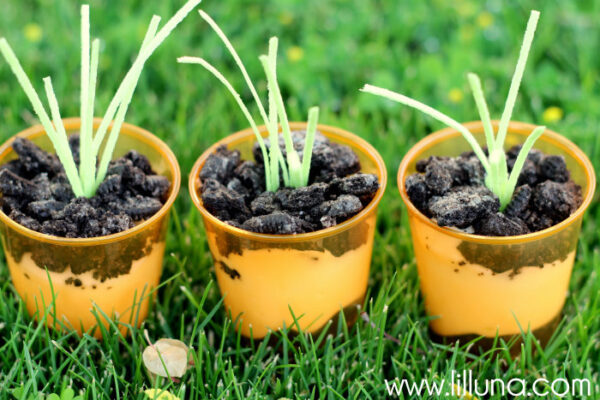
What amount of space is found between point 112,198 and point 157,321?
0.30m

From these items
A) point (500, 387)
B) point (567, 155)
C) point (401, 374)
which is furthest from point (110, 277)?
point (567, 155)

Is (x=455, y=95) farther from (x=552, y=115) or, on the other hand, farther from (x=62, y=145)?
(x=62, y=145)

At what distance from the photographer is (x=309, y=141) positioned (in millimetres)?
1438

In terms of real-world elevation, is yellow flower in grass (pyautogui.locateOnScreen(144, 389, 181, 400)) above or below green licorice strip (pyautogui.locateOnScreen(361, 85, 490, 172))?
below

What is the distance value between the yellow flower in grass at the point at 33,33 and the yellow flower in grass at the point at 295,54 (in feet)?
2.62

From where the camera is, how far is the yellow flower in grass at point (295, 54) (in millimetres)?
2406

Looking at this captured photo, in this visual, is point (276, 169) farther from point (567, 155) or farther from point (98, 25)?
point (98, 25)

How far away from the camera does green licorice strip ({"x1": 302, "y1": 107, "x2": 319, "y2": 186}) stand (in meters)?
1.37

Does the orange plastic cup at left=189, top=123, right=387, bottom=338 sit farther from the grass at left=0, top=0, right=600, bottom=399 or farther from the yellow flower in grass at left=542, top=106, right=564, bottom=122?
the yellow flower in grass at left=542, top=106, right=564, bottom=122

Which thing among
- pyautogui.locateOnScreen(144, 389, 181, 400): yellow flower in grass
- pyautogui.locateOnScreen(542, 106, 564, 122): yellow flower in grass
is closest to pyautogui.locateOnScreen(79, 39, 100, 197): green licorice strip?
pyautogui.locateOnScreen(144, 389, 181, 400): yellow flower in grass

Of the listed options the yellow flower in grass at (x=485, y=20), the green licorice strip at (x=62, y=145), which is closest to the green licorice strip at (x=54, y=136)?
the green licorice strip at (x=62, y=145)

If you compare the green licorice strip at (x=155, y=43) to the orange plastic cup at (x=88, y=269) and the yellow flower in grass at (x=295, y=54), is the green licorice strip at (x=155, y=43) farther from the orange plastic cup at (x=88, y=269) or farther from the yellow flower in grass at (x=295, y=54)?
the yellow flower in grass at (x=295, y=54)

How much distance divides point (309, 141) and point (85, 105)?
0.44 metres

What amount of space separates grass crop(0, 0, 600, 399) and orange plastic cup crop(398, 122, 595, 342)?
0.06 m
